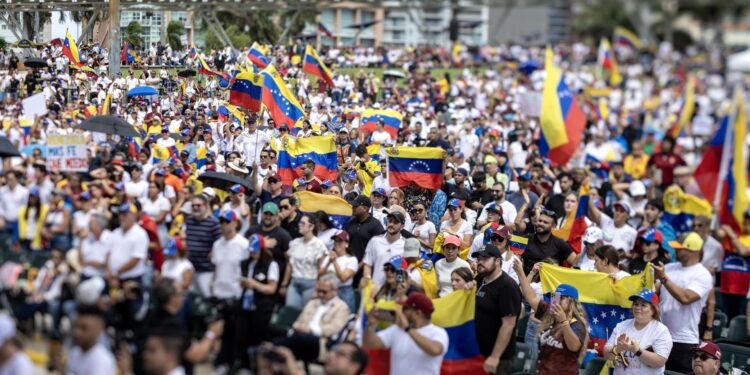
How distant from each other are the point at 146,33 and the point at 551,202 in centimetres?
621

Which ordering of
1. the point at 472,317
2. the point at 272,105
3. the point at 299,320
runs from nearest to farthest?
the point at 299,320
the point at 472,317
the point at 272,105

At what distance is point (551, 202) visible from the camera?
18141 millimetres

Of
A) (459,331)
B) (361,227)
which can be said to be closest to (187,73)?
(361,227)

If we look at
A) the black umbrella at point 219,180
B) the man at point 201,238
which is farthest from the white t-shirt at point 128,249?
the black umbrella at point 219,180

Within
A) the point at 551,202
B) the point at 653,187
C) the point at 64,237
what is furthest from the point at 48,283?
the point at 653,187

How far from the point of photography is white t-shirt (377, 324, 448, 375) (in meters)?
10.7

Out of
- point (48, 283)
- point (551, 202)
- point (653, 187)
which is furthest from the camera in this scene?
point (653, 187)

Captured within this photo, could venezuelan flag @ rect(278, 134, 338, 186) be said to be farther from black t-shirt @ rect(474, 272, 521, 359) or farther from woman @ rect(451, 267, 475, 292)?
black t-shirt @ rect(474, 272, 521, 359)

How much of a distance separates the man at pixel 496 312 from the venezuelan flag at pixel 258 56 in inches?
304

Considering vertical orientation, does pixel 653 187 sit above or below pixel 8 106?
below

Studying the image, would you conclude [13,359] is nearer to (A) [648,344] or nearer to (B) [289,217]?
(B) [289,217]

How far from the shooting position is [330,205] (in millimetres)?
14227

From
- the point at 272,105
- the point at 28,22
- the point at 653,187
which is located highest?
the point at 28,22

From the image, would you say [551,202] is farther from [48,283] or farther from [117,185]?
[48,283]
